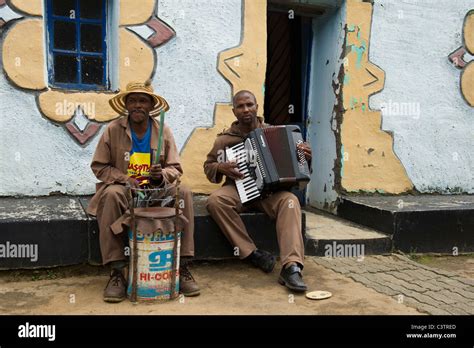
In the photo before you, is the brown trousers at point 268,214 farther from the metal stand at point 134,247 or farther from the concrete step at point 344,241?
the metal stand at point 134,247

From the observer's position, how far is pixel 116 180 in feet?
10.4

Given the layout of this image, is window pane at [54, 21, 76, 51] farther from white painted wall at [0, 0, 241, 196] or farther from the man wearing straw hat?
the man wearing straw hat

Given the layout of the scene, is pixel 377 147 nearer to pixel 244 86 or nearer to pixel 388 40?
pixel 388 40

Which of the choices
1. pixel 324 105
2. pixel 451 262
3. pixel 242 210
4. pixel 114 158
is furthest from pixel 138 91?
pixel 451 262

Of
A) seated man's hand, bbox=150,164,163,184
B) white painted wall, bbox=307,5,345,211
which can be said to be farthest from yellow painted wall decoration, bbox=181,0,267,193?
seated man's hand, bbox=150,164,163,184

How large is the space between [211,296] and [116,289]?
0.66 metres

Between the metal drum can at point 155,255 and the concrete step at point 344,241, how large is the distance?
166 cm

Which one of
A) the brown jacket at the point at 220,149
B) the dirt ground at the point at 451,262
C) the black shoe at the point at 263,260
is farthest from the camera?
the dirt ground at the point at 451,262

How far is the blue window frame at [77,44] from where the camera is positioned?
174 inches

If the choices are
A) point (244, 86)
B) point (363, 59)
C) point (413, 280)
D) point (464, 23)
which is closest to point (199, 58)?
point (244, 86)

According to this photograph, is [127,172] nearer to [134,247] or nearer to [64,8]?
[134,247]

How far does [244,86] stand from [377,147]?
178cm

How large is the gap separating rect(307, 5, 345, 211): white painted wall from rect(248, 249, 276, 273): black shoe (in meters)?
1.89

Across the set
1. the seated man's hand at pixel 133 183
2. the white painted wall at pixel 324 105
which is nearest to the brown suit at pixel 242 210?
the seated man's hand at pixel 133 183
